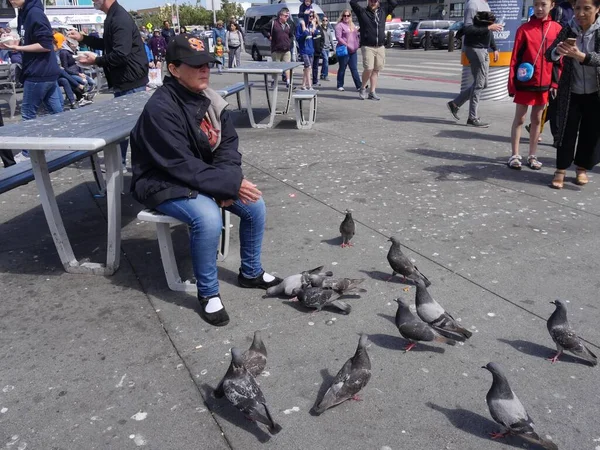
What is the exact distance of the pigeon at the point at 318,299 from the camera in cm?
343

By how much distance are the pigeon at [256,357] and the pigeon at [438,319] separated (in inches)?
39.1

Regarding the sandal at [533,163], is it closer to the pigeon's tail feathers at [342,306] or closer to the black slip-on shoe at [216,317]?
the pigeon's tail feathers at [342,306]

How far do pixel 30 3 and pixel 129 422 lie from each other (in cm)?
565

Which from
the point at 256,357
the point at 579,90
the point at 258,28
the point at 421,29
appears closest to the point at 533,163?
the point at 579,90

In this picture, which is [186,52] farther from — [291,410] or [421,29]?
[421,29]

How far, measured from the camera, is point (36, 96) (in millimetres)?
6703

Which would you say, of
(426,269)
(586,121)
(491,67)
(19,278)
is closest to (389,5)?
(491,67)

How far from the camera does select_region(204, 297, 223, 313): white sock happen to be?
3.35 metres

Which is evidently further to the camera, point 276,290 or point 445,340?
point 276,290

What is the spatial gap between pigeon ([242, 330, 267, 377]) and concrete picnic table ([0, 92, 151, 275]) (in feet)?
5.21


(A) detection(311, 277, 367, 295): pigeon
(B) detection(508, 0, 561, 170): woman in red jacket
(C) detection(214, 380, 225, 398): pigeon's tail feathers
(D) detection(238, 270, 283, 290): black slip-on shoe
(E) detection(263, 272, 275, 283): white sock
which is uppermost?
(B) detection(508, 0, 561, 170): woman in red jacket

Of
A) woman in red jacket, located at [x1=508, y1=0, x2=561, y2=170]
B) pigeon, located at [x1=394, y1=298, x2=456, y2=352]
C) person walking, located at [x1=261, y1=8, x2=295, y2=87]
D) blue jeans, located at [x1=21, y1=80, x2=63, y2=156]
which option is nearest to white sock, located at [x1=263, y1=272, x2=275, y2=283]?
pigeon, located at [x1=394, y1=298, x2=456, y2=352]

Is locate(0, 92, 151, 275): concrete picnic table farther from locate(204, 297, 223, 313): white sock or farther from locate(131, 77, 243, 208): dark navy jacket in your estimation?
locate(204, 297, 223, 313): white sock

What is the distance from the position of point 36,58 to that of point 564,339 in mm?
6522
